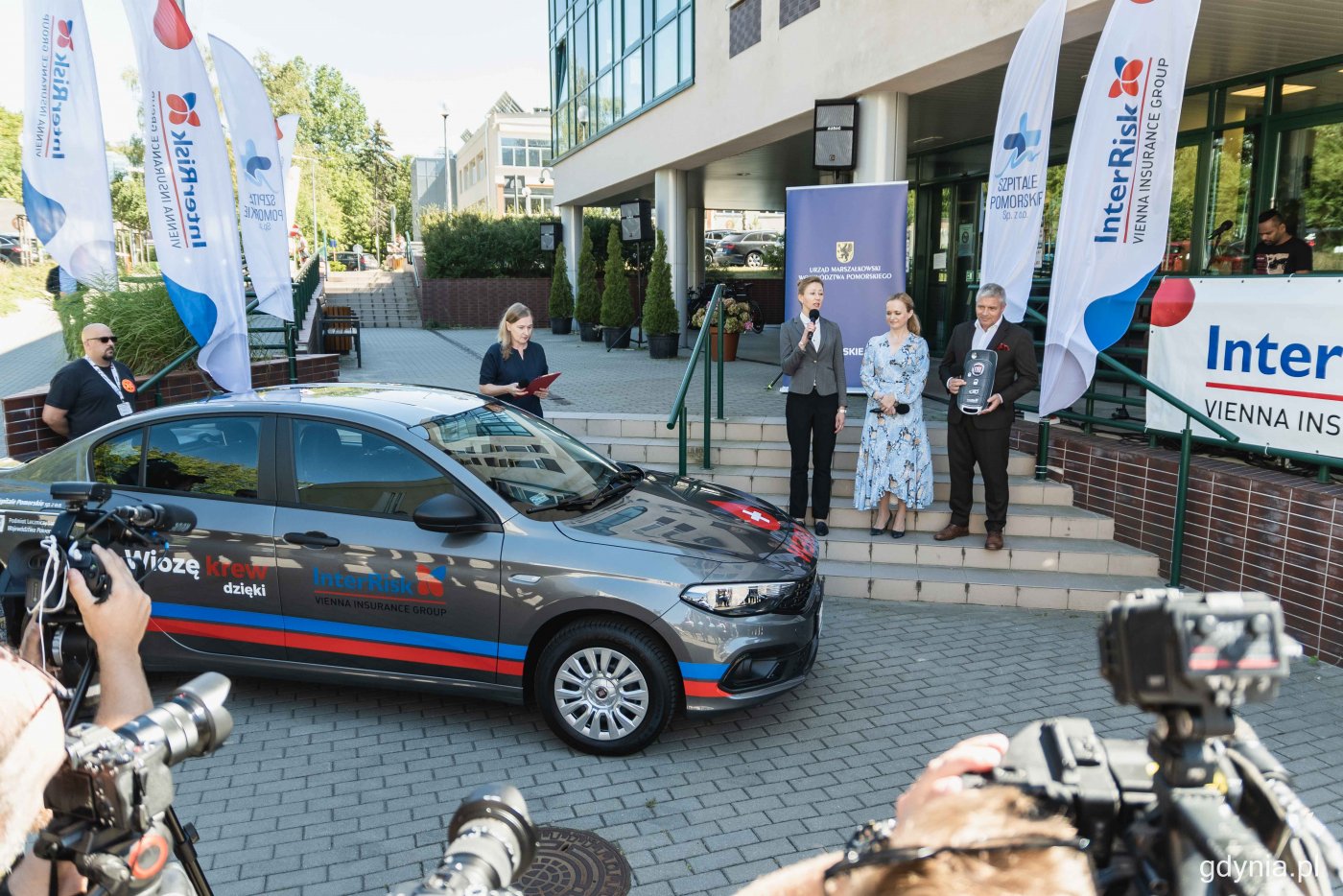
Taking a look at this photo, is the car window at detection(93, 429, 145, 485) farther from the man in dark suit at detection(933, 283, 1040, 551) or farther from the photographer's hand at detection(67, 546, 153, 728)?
the man in dark suit at detection(933, 283, 1040, 551)

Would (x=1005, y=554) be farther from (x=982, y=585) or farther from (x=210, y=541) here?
(x=210, y=541)

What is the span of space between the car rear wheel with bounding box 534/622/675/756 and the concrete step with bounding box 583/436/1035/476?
4.12 metres

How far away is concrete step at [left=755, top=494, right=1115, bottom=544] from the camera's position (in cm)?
755

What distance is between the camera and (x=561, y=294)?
24.5 meters

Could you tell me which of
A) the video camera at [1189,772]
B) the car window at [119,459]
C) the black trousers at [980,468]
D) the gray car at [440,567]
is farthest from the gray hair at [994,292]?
the video camera at [1189,772]

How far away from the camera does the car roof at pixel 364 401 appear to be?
17.0 feet

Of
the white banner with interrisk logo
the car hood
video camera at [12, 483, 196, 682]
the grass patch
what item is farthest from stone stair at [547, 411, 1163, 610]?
the grass patch

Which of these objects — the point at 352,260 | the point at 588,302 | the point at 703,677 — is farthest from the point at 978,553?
the point at 352,260

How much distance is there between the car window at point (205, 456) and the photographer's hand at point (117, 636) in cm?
293

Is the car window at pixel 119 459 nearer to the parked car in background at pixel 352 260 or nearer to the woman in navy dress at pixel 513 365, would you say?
the woman in navy dress at pixel 513 365

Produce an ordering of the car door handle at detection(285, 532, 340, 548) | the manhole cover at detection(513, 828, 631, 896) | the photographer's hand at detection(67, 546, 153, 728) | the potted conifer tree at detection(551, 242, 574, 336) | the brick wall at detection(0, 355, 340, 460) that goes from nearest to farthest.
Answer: the photographer's hand at detection(67, 546, 153, 728), the manhole cover at detection(513, 828, 631, 896), the car door handle at detection(285, 532, 340, 548), the brick wall at detection(0, 355, 340, 460), the potted conifer tree at detection(551, 242, 574, 336)

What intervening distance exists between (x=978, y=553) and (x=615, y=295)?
13230 mm

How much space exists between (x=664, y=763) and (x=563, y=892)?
1149 millimetres

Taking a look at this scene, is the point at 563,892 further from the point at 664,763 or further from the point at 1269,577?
the point at 1269,577
